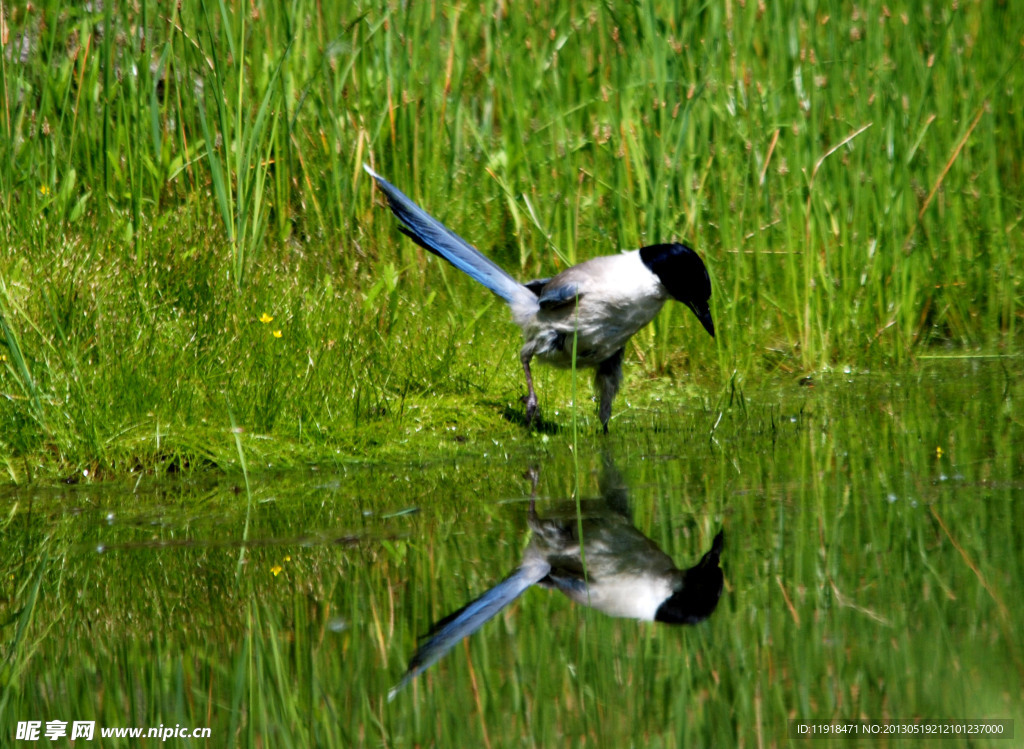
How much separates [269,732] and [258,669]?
256 mm

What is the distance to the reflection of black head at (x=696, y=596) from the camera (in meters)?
2.77

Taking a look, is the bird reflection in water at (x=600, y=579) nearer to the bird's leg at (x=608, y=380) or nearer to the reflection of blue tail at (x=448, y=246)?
the bird's leg at (x=608, y=380)

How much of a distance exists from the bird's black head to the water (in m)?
0.78

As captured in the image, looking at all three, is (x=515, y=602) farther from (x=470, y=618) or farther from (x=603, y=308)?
(x=603, y=308)

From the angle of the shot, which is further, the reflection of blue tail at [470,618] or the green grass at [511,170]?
the green grass at [511,170]

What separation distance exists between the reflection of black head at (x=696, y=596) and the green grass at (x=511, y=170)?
2.13 m

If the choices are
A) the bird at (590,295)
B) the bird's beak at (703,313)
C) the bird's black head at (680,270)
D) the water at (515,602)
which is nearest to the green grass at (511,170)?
the bird at (590,295)

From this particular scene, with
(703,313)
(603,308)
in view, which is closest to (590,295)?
(603,308)

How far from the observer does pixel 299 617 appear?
2885mm

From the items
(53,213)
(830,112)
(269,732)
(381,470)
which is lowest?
(269,732)

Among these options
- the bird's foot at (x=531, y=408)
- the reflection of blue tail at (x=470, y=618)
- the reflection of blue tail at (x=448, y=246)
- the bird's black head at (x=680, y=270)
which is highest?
the reflection of blue tail at (x=448, y=246)

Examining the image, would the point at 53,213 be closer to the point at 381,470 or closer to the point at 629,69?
the point at 381,470

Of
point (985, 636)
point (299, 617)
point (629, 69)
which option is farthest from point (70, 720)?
point (629, 69)

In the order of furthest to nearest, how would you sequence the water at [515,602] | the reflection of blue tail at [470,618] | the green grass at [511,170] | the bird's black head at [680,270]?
the green grass at [511,170], the bird's black head at [680,270], the reflection of blue tail at [470,618], the water at [515,602]
